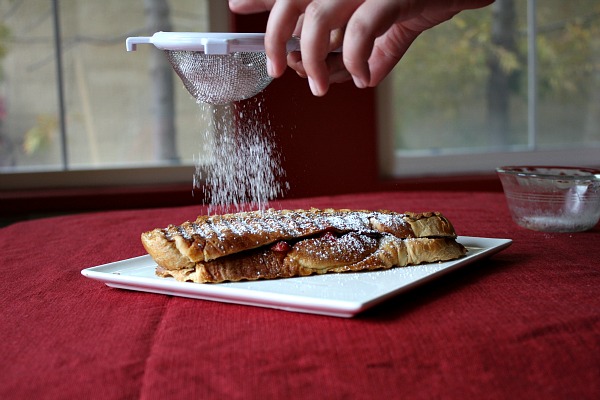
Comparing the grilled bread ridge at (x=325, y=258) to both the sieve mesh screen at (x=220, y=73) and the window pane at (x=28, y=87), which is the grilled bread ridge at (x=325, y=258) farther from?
the window pane at (x=28, y=87)

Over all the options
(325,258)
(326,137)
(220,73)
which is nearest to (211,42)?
(220,73)

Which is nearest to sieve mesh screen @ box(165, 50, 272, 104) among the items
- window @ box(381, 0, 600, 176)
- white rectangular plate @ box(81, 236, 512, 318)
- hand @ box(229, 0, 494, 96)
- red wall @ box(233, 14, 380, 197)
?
hand @ box(229, 0, 494, 96)

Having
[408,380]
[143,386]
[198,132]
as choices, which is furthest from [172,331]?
[198,132]

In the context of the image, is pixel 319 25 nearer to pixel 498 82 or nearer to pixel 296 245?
pixel 296 245

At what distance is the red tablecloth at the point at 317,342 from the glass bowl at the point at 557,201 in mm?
304

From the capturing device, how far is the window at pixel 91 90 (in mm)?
3168

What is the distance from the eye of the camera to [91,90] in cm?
325

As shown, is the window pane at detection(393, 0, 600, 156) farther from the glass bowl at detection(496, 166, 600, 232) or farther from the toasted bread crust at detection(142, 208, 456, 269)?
the toasted bread crust at detection(142, 208, 456, 269)

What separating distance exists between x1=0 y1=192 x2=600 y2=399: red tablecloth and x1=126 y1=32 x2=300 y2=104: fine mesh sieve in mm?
361

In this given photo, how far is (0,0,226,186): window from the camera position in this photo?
125 inches

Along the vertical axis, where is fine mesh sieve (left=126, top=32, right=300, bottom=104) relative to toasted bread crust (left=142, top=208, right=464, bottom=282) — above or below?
above

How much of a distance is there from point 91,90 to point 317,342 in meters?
2.72

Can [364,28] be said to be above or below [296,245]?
above

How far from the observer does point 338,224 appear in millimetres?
1103
